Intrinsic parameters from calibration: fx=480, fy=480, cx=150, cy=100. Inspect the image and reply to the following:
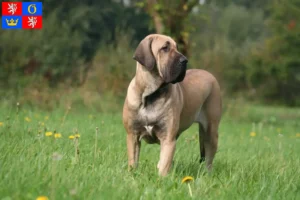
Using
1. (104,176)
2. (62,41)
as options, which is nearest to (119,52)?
(62,41)

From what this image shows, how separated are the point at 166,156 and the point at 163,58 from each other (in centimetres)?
94

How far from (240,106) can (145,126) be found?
9.63 metres

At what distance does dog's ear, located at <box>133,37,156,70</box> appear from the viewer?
4613mm

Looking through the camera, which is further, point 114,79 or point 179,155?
point 114,79

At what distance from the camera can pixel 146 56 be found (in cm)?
464

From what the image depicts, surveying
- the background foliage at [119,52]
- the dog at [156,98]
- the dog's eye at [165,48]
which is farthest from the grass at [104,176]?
the background foliage at [119,52]

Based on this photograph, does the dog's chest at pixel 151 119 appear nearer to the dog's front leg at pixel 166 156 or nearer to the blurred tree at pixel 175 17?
the dog's front leg at pixel 166 156

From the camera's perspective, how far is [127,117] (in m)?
4.76

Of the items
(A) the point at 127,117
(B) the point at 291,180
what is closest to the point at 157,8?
(A) the point at 127,117

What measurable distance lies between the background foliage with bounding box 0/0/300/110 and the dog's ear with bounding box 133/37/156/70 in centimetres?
686

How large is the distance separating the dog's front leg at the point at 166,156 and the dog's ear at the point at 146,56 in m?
0.74

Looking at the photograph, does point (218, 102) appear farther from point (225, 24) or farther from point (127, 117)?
point (225, 24)

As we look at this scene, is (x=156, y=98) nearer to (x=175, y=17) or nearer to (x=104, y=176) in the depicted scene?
(x=104, y=176)

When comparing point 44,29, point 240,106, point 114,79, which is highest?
point 44,29
